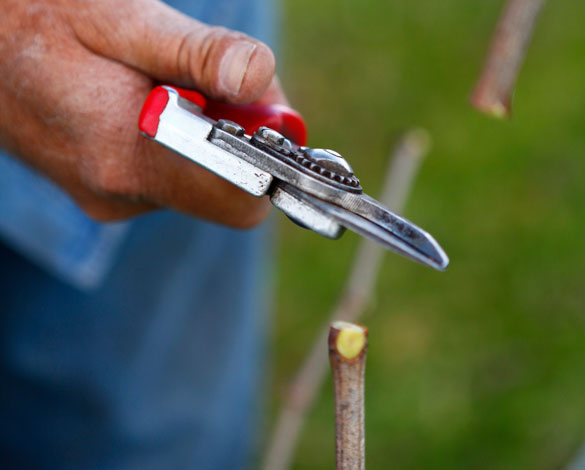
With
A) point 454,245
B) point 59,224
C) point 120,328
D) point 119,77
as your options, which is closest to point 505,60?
point 119,77

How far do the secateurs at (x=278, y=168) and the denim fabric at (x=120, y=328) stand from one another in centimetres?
52

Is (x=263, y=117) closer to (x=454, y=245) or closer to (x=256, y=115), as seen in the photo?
(x=256, y=115)

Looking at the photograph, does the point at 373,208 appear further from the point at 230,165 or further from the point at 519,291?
the point at 519,291

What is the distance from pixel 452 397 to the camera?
1687 millimetres

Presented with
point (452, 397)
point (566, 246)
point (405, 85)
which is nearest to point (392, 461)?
point (452, 397)

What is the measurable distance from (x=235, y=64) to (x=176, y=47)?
52 millimetres

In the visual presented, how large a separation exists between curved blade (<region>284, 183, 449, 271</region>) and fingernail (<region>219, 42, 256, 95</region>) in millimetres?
102

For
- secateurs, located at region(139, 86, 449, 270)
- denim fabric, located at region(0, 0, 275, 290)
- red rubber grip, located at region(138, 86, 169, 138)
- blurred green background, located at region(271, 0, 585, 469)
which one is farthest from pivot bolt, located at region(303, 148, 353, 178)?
blurred green background, located at region(271, 0, 585, 469)

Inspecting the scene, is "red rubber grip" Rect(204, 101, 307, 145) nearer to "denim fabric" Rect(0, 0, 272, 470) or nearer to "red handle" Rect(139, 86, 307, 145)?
"red handle" Rect(139, 86, 307, 145)

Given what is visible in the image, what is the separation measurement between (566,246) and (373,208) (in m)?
1.48

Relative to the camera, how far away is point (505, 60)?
2.13 feet

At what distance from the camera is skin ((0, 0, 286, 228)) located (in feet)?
1.95

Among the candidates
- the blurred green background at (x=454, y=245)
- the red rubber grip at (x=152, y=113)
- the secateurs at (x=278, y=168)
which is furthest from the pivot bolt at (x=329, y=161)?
the blurred green background at (x=454, y=245)

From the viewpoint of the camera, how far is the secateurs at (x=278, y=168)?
53cm
